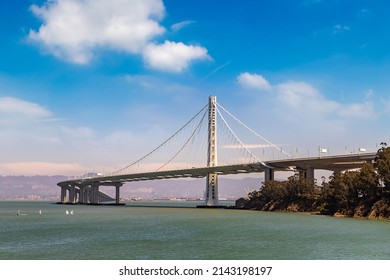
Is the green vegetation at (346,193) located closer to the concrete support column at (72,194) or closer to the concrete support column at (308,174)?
the concrete support column at (308,174)

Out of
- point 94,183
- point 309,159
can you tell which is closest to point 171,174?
point 309,159

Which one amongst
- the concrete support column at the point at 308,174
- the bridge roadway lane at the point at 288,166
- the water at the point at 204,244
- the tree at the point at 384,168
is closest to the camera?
the water at the point at 204,244

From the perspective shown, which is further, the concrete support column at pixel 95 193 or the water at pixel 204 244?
the concrete support column at pixel 95 193

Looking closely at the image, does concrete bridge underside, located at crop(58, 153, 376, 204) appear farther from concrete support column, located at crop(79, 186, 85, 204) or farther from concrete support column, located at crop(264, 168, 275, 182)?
concrete support column, located at crop(79, 186, 85, 204)

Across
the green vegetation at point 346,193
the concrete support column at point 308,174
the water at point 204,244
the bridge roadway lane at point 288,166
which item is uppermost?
the bridge roadway lane at point 288,166

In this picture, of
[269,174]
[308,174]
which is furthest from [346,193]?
[269,174]

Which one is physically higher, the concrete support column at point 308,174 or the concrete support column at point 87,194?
the concrete support column at point 308,174

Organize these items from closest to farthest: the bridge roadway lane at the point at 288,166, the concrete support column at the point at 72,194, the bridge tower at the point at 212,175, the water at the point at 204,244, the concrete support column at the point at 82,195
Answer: the water at the point at 204,244 → the bridge roadway lane at the point at 288,166 → the bridge tower at the point at 212,175 → the concrete support column at the point at 82,195 → the concrete support column at the point at 72,194

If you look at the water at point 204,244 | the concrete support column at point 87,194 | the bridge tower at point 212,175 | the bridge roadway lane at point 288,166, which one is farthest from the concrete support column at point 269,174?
the concrete support column at point 87,194
